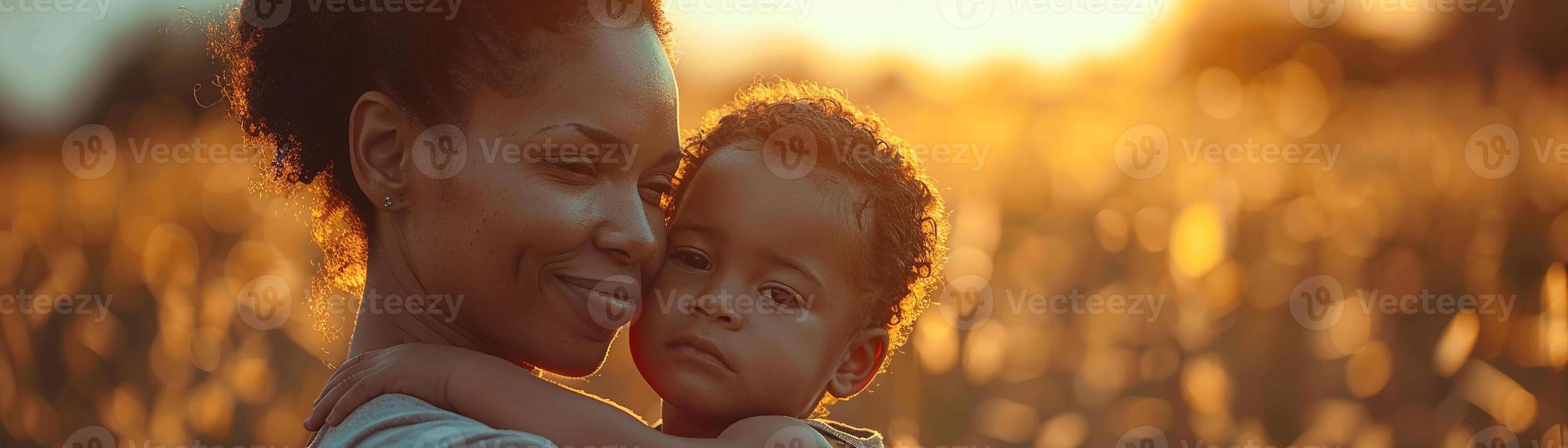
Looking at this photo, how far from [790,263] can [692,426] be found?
38cm

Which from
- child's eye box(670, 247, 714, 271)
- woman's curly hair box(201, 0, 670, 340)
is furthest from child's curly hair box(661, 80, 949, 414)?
woman's curly hair box(201, 0, 670, 340)

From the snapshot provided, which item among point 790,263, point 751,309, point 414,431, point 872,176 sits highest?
point 872,176

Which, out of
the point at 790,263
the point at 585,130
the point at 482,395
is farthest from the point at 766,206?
the point at 482,395

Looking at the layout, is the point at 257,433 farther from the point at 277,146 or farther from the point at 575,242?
the point at 575,242

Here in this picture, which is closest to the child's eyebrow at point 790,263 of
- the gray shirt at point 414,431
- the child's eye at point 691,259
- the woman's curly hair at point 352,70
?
the child's eye at point 691,259

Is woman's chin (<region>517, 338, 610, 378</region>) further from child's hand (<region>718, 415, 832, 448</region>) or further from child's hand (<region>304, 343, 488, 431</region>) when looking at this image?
child's hand (<region>718, 415, 832, 448</region>)

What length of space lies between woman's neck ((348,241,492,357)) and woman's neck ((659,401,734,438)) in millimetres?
477

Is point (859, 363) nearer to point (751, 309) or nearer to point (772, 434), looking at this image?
point (751, 309)

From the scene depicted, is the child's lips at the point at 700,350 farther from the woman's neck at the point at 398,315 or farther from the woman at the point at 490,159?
the woman's neck at the point at 398,315

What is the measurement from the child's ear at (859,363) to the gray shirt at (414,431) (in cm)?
93

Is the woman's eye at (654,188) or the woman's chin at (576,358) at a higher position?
the woman's eye at (654,188)

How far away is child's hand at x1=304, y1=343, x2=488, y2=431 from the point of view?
191cm

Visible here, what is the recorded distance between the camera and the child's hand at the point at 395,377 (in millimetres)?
1911

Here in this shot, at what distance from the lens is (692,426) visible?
2.41 meters
